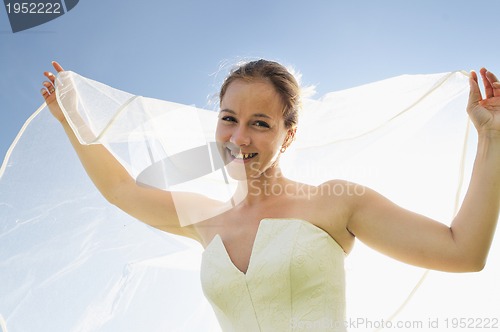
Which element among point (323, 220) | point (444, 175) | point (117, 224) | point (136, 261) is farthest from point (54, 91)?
point (444, 175)

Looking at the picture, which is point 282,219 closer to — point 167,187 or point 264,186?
point 264,186

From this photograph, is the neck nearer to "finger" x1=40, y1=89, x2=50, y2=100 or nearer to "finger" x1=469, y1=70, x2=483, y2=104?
"finger" x1=469, y1=70, x2=483, y2=104

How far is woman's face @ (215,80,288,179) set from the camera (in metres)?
3.28

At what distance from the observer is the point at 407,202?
12.7 feet

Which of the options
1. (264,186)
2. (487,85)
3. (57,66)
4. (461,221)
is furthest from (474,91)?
(57,66)

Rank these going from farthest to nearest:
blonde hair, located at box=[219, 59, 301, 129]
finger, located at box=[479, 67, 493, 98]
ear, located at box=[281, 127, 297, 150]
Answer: ear, located at box=[281, 127, 297, 150], blonde hair, located at box=[219, 59, 301, 129], finger, located at box=[479, 67, 493, 98]

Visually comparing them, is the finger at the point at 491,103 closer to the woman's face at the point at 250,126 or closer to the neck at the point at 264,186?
the woman's face at the point at 250,126

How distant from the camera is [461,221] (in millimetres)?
2561

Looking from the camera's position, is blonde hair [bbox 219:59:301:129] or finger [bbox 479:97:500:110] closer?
finger [bbox 479:97:500:110]

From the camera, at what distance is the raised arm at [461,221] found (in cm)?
252

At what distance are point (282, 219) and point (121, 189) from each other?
135 cm

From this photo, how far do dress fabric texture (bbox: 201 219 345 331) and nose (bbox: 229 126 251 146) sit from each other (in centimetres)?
65

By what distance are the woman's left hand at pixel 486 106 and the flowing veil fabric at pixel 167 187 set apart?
2.58 feet

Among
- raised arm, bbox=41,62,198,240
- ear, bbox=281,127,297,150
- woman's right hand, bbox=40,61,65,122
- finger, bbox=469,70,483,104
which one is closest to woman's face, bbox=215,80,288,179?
ear, bbox=281,127,297,150
